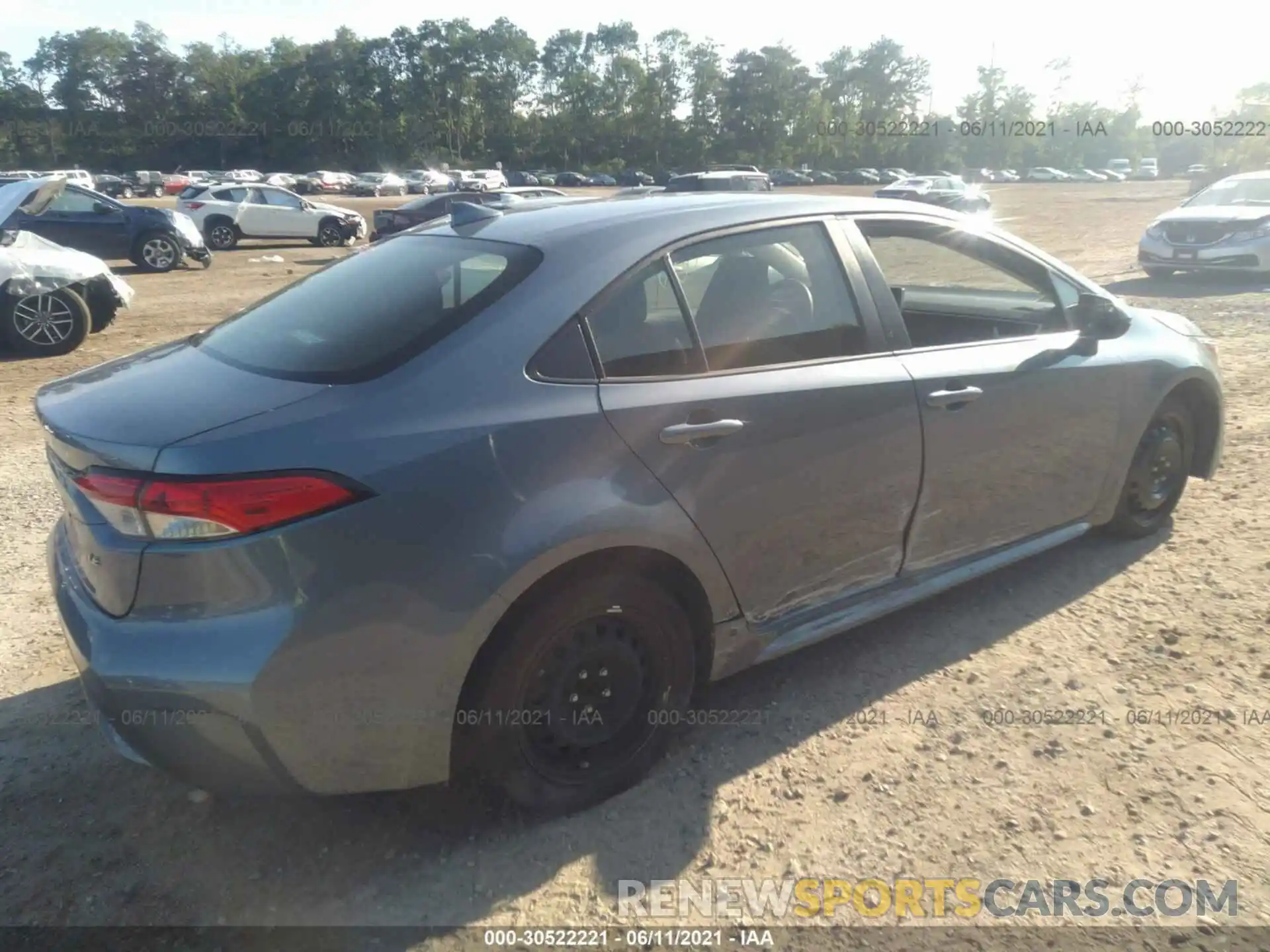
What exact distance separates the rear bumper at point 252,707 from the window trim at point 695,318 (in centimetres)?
104

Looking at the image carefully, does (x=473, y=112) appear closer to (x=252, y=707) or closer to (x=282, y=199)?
(x=282, y=199)

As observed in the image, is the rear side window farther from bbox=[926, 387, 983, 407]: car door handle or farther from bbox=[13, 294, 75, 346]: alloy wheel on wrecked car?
bbox=[13, 294, 75, 346]: alloy wheel on wrecked car

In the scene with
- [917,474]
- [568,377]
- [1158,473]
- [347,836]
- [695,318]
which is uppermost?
[695,318]

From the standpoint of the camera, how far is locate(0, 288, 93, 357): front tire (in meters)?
9.25

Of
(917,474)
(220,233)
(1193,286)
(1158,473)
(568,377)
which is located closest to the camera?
(568,377)

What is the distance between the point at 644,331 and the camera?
2.82m

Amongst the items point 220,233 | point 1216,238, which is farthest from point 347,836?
point 220,233

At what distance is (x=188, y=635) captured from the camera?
222cm

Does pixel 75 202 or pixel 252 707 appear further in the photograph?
pixel 75 202

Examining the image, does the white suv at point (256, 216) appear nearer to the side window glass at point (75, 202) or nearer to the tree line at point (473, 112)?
the side window glass at point (75, 202)

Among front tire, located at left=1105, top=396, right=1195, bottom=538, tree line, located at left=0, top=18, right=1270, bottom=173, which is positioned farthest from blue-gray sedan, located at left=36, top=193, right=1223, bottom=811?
tree line, located at left=0, top=18, right=1270, bottom=173

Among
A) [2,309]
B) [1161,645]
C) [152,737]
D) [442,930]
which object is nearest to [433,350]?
[152,737]

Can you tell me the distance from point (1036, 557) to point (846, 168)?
79.0 meters

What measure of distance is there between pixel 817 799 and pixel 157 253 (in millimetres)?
17660
